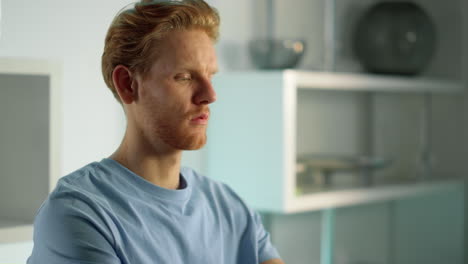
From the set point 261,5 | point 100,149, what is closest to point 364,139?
point 261,5

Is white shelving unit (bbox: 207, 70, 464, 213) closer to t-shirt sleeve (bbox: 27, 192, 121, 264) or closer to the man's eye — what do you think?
the man's eye

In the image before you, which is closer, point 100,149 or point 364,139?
point 100,149

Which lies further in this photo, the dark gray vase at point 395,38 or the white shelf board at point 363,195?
the dark gray vase at point 395,38

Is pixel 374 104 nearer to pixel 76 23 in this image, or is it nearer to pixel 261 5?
pixel 261 5

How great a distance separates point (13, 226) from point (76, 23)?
2.03 ft

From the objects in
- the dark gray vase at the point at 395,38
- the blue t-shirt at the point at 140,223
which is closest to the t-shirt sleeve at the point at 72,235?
the blue t-shirt at the point at 140,223

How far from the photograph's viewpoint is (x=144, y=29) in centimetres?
111

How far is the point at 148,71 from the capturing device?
3.69ft

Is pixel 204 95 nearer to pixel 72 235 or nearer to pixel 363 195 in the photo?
pixel 72 235

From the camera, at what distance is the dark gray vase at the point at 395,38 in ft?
7.75

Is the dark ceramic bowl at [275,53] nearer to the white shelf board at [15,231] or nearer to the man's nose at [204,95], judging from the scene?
the man's nose at [204,95]

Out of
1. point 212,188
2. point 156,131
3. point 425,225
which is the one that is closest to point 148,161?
point 156,131

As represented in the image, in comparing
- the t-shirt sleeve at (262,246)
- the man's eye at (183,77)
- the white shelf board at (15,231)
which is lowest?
the t-shirt sleeve at (262,246)

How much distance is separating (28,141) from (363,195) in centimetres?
129
